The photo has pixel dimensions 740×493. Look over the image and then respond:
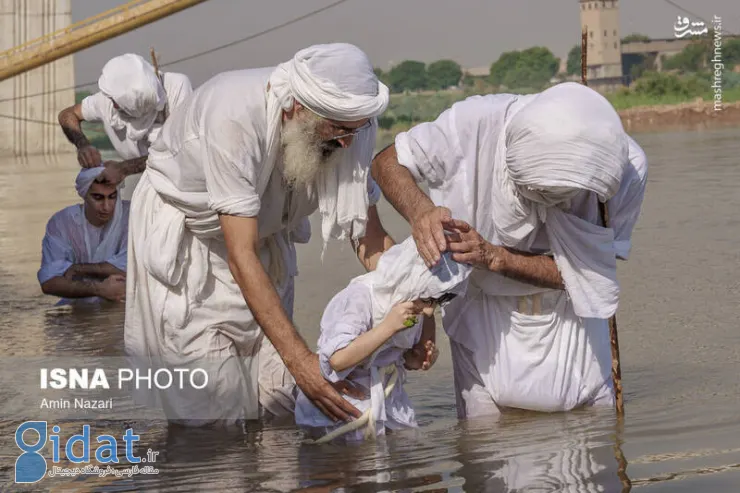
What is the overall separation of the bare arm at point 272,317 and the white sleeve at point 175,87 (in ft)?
13.5

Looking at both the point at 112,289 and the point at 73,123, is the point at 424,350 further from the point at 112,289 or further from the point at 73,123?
the point at 73,123

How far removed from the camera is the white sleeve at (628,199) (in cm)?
460

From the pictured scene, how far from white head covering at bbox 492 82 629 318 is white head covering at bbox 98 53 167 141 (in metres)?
4.26

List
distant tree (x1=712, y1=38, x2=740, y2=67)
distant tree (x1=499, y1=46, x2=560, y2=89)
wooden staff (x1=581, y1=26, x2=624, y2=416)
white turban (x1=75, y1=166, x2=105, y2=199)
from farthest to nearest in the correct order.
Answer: distant tree (x1=499, y1=46, x2=560, y2=89) → distant tree (x1=712, y1=38, x2=740, y2=67) → white turban (x1=75, y1=166, x2=105, y2=199) → wooden staff (x1=581, y1=26, x2=624, y2=416)

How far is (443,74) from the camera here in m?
44.9

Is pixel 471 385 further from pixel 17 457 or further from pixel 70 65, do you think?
pixel 70 65

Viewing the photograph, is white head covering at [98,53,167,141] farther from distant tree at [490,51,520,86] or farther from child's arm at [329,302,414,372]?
distant tree at [490,51,520,86]

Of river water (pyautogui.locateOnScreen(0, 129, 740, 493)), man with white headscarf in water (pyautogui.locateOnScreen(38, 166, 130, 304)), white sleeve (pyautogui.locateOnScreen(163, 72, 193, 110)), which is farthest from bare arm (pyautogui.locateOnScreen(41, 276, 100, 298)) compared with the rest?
white sleeve (pyautogui.locateOnScreen(163, 72, 193, 110))

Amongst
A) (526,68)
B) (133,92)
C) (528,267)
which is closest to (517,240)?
(528,267)

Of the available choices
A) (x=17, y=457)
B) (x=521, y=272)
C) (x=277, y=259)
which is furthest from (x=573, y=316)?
(x=17, y=457)

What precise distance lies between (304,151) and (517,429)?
1237 mm

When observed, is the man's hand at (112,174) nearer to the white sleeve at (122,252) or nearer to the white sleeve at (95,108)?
the white sleeve at (122,252)

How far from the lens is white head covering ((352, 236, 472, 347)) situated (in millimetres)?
4414

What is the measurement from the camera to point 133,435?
5469mm
